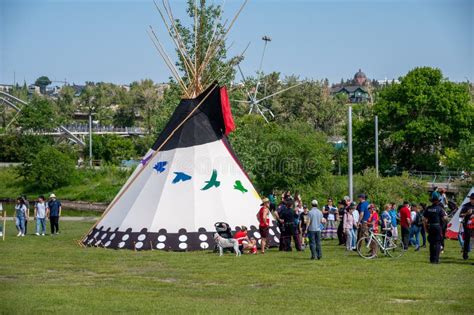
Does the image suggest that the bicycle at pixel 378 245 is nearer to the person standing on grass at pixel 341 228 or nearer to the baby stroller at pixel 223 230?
the person standing on grass at pixel 341 228

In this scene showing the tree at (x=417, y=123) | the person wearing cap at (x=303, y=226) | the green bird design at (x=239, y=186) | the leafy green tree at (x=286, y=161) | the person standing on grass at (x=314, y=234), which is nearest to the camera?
the person standing on grass at (x=314, y=234)

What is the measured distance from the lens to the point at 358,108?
98.2 meters

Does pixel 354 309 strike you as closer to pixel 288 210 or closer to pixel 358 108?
pixel 288 210

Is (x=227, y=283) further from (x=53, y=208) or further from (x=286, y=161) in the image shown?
(x=286, y=161)

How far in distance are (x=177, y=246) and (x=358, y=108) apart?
76.4 meters

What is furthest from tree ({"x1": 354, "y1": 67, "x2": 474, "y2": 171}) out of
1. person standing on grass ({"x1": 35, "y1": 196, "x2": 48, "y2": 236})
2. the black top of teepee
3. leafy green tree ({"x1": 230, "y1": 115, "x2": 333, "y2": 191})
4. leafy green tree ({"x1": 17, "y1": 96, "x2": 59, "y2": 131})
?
the black top of teepee

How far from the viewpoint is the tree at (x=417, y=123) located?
68500mm

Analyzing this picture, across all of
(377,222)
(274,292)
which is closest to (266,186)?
(377,222)

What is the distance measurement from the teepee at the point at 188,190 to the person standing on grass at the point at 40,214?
189 inches

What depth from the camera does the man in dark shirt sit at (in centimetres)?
2056

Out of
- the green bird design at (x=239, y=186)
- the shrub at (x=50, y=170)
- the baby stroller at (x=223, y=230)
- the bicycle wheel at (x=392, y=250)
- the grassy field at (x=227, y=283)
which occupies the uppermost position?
the shrub at (x=50, y=170)

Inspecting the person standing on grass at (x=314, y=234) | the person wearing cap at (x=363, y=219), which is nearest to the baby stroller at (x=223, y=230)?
the person standing on grass at (x=314, y=234)

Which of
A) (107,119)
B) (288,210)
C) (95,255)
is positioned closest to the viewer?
(95,255)

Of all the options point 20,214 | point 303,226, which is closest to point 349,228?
point 303,226
